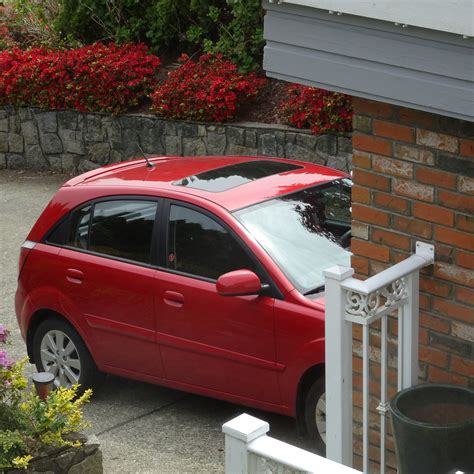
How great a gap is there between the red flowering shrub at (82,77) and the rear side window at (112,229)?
626cm

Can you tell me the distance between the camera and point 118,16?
15.2 meters

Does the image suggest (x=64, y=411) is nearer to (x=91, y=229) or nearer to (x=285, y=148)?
(x=91, y=229)

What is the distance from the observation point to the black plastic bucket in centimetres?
464

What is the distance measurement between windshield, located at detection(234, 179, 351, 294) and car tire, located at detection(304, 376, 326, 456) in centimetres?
58

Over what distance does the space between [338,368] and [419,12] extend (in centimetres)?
158

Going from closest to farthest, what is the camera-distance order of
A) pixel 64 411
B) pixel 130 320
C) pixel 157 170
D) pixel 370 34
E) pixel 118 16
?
1. pixel 370 34
2. pixel 64 411
3. pixel 130 320
4. pixel 157 170
5. pixel 118 16

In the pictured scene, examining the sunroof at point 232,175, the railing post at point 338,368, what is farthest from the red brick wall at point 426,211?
the sunroof at point 232,175

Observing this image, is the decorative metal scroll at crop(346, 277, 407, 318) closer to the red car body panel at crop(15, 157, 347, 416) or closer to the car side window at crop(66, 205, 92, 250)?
the red car body panel at crop(15, 157, 347, 416)

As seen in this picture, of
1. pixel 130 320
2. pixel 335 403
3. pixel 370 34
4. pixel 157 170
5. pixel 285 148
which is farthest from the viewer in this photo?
pixel 285 148

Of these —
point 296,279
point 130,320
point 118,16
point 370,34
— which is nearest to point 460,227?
point 370,34

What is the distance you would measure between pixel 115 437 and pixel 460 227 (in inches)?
133

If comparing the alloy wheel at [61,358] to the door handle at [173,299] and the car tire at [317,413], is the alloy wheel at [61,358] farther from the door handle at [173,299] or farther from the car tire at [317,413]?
the car tire at [317,413]

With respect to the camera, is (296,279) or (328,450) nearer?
(328,450)

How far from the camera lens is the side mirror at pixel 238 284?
21.6 ft
